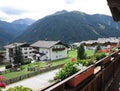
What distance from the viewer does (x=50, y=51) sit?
184ft

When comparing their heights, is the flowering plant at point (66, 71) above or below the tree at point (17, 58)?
above

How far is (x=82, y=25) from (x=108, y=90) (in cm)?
18631

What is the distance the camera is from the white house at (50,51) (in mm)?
56156

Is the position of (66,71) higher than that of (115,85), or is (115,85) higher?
(66,71)

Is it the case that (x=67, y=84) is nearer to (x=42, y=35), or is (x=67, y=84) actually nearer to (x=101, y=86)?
(x=101, y=86)

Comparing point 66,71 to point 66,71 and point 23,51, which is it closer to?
point 66,71

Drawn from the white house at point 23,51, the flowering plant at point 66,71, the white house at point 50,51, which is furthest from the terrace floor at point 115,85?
the white house at point 23,51

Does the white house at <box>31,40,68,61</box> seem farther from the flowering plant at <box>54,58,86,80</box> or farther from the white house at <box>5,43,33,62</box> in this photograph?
the flowering plant at <box>54,58,86,80</box>

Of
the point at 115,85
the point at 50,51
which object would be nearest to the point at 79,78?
the point at 115,85

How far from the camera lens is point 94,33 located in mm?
181875

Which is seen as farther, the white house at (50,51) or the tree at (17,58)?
the white house at (50,51)

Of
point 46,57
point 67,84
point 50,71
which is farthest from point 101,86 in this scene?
point 46,57

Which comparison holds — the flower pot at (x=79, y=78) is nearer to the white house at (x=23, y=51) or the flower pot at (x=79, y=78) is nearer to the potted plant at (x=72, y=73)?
the potted plant at (x=72, y=73)

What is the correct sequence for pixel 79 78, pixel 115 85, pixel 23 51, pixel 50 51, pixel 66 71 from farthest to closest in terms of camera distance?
pixel 23 51 < pixel 50 51 < pixel 115 85 < pixel 66 71 < pixel 79 78
